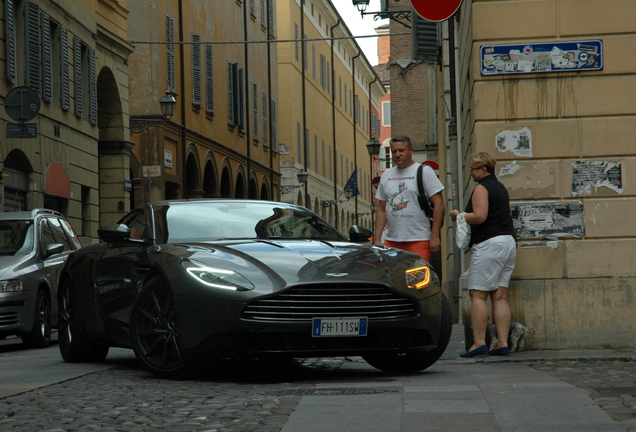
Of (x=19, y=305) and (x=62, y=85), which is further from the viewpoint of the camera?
(x=62, y=85)

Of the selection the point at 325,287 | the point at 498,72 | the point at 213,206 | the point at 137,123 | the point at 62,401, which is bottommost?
the point at 62,401

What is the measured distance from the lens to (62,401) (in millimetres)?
6574

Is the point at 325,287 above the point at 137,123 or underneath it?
underneath

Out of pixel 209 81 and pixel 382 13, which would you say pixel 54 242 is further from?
pixel 209 81

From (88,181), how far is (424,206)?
19532 mm

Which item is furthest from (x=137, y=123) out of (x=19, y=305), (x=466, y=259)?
(x=19, y=305)

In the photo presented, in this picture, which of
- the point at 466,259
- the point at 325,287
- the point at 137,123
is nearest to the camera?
the point at 325,287

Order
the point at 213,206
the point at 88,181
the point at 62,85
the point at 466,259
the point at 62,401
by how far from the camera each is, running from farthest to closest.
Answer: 1. the point at 88,181
2. the point at 62,85
3. the point at 466,259
4. the point at 213,206
5. the point at 62,401

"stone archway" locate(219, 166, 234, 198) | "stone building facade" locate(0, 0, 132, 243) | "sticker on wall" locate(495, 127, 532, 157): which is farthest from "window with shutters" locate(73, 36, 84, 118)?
"sticker on wall" locate(495, 127, 532, 157)

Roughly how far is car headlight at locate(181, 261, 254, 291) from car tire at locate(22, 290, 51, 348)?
6.16 meters

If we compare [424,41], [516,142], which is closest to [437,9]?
[516,142]

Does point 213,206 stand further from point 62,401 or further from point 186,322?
point 62,401

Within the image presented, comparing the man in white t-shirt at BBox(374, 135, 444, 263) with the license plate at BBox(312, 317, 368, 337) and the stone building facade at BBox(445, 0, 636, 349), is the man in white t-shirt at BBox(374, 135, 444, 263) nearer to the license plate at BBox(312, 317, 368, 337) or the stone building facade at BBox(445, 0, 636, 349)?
the stone building facade at BBox(445, 0, 636, 349)

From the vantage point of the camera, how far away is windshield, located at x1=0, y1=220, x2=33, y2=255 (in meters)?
13.6
